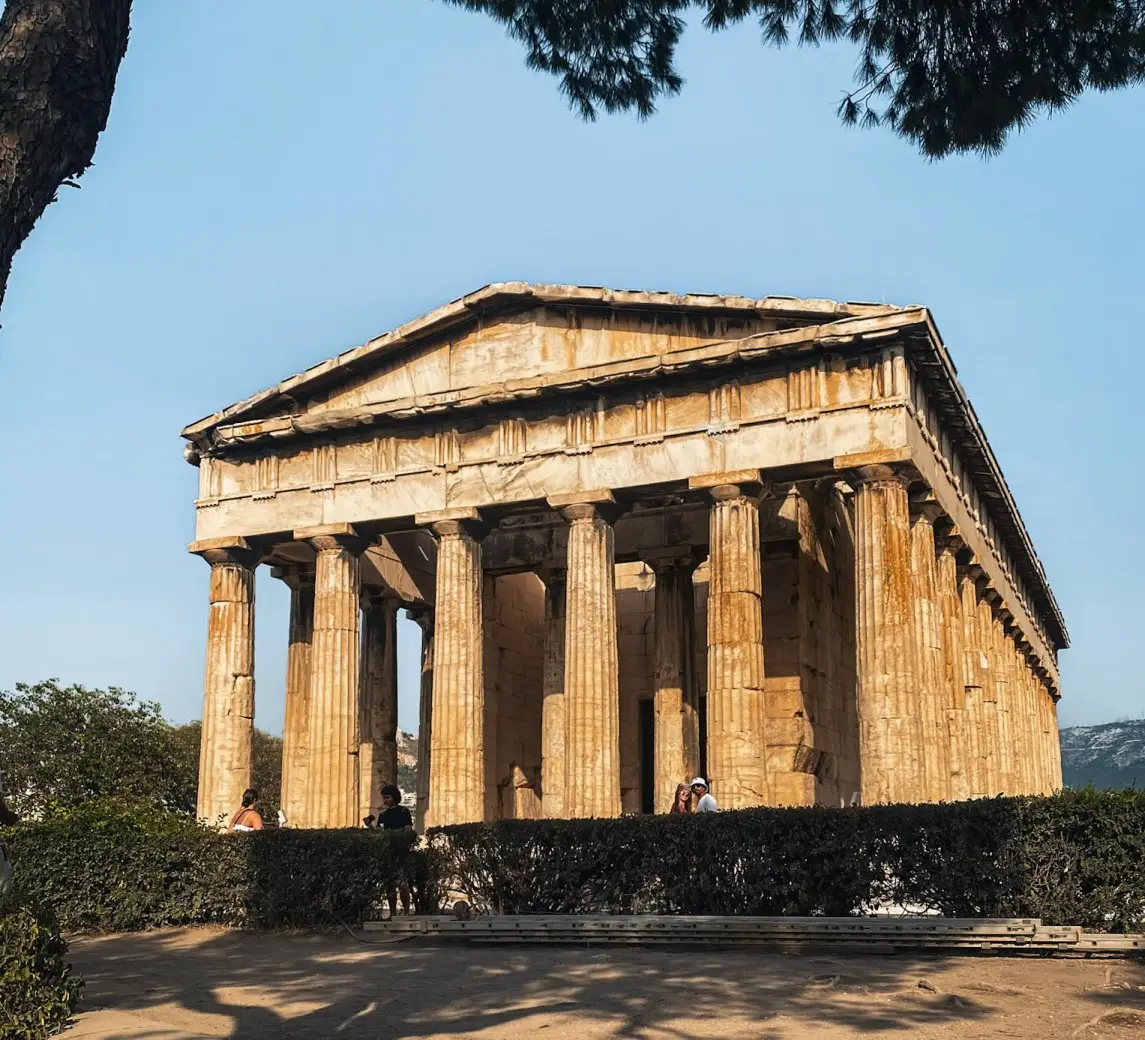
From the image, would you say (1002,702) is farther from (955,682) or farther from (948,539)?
(948,539)

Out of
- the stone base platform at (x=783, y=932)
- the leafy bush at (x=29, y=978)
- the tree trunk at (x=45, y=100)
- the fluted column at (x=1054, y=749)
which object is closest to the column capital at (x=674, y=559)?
the stone base platform at (x=783, y=932)

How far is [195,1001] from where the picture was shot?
1103 centimetres

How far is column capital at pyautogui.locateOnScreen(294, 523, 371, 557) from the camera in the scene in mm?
26188

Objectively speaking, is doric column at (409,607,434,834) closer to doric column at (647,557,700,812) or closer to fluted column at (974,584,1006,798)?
doric column at (647,557,700,812)

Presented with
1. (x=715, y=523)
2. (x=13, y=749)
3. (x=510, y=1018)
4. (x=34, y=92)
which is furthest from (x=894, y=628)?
(x=13, y=749)

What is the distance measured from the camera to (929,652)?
22656 millimetres

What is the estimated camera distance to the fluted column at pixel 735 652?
21859 mm

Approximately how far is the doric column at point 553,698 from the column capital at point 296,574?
4707 millimetres

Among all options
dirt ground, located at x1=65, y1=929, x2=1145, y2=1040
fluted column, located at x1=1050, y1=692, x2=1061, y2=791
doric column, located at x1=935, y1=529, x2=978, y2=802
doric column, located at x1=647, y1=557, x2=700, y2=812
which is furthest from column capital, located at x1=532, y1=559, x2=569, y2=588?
fluted column, located at x1=1050, y1=692, x2=1061, y2=791

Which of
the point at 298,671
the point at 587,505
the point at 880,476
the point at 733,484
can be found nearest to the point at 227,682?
the point at 298,671

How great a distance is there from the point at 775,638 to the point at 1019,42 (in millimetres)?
16111

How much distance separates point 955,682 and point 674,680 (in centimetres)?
517

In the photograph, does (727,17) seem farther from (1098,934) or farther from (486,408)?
(486,408)

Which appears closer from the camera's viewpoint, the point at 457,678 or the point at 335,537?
the point at 457,678
